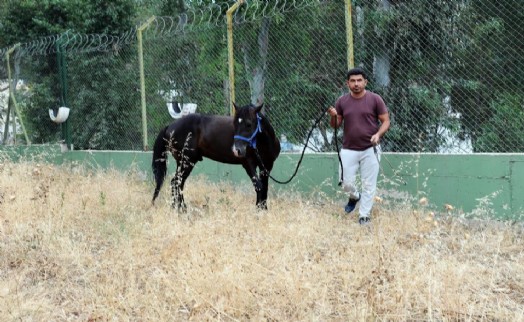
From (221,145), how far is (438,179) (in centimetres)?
276

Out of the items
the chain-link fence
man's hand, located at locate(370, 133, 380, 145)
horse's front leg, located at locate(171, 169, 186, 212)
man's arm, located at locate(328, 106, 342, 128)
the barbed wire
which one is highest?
the barbed wire

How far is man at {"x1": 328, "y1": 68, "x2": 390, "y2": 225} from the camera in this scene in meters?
5.81

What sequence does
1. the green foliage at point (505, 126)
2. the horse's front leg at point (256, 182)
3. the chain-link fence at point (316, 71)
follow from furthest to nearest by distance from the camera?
1. the horse's front leg at point (256, 182)
2. the chain-link fence at point (316, 71)
3. the green foliage at point (505, 126)

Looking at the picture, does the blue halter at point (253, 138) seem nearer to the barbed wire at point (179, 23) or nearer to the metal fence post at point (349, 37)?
the metal fence post at point (349, 37)

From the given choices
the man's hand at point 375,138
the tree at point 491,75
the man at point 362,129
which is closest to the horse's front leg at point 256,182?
the man at point 362,129

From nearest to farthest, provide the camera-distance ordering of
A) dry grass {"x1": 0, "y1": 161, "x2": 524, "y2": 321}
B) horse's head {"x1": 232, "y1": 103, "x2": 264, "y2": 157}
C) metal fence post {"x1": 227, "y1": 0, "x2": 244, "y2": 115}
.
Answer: dry grass {"x1": 0, "y1": 161, "x2": 524, "y2": 321}
horse's head {"x1": 232, "y1": 103, "x2": 264, "y2": 157}
metal fence post {"x1": 227, "y1": 0, "x2": 244, "y2": 115}

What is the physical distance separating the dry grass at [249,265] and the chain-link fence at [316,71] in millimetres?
1177

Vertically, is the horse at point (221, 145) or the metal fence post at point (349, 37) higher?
the metal fence post at point (349, 37)

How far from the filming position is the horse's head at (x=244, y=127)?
6.25m

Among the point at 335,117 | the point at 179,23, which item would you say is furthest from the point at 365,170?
the point at 179,23

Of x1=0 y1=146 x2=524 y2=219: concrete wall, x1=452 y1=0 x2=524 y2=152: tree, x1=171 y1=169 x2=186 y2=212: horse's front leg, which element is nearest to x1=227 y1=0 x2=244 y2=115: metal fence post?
x1=0 y1=146 x2=524 y2=219: concrete wall

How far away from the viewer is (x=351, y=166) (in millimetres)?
5973

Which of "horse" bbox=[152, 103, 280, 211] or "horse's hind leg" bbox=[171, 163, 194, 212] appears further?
"horse's hind leg" bbox=[171, 163, 194, 212]

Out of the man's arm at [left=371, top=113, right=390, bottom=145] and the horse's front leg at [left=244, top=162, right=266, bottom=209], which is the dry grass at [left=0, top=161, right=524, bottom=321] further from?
the man's arm at [left=371, top=113, right=390, bottom=145]
